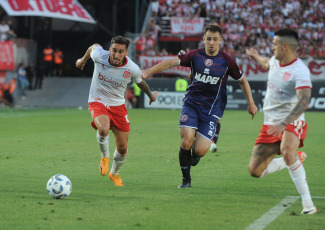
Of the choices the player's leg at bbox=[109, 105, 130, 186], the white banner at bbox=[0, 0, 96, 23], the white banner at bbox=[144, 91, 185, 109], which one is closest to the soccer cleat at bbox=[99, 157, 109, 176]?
the player's leg at bbox=[109, 105, 130, 186]

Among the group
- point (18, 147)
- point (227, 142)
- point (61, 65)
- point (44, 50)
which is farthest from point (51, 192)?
point (61, 65)

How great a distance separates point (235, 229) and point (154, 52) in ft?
99.4

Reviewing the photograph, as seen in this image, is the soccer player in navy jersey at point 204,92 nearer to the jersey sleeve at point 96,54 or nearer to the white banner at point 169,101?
the jersey sleeve at point 96,54

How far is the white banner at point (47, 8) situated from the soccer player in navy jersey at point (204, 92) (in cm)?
2627

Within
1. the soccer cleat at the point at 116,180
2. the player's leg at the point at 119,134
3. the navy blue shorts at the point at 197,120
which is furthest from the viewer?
the player's leg at the point at 119,134

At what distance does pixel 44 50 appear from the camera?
135 feet

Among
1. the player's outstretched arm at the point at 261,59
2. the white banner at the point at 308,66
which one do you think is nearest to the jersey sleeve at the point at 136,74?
the player's outstretched arm at the point at 261,59

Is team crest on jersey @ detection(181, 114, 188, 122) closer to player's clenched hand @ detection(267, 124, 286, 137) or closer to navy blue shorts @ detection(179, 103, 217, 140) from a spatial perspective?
navy blue shorts @ detection(179, 103, 217, 140)

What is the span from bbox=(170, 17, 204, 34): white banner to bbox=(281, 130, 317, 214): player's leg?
98.3 feet

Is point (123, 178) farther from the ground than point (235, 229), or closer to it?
closer to it

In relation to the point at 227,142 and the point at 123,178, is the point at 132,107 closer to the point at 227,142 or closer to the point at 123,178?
the point at 227,142

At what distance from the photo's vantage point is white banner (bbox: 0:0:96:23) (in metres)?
34.7

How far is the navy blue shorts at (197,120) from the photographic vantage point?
9.41 m

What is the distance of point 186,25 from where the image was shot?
37.2m
